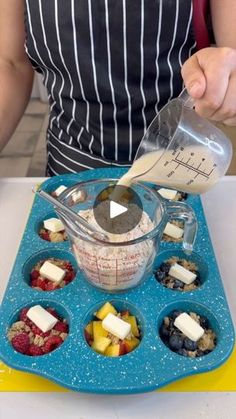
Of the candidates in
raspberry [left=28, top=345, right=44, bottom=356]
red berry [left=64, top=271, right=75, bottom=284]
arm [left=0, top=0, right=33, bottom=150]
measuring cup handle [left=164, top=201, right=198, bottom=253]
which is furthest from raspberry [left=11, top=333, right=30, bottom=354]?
arm [left=0, top=0, right=33, bottom=150]

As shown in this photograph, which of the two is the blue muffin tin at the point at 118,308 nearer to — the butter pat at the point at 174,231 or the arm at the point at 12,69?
the butter pat at the point at 174,231

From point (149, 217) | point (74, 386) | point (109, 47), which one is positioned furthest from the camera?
point (109, 47)

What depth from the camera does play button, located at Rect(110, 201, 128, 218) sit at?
0.60 metres

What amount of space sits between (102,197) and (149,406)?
271mm

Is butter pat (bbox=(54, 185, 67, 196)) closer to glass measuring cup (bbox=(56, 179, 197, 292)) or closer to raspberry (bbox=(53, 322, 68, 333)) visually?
glass measuring cup (bbox=(56, 179, 197, 292))

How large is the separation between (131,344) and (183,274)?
0.39 feet

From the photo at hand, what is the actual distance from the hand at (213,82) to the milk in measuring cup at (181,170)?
0.05m

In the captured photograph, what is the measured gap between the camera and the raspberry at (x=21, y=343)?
0.51 m

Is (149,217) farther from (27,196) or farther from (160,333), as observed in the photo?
(27,196)

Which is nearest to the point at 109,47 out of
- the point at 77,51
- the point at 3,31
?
the point at 77,51

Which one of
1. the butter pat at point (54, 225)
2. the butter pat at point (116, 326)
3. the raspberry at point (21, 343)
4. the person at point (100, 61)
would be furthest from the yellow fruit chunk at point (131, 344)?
the person at point (100, 61)

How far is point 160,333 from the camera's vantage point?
1.75 feet

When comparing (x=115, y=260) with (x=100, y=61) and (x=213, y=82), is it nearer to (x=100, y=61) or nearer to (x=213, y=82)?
(x=213, y=82)

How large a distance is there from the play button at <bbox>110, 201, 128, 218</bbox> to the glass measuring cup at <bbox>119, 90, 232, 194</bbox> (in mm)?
35
